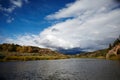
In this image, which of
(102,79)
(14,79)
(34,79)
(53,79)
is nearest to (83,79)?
(102,79)

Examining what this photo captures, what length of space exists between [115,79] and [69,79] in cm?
1182

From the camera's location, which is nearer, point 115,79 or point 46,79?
point 115,79

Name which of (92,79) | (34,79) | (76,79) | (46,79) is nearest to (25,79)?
(34,79)

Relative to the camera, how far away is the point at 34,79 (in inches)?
1801

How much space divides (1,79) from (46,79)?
11747 millimetres

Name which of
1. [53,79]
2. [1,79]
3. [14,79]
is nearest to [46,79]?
[53,79]

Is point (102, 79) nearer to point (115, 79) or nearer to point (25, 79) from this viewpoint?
point (115, 79)

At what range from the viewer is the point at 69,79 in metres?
45.5

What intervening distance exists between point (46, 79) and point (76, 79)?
8094mm

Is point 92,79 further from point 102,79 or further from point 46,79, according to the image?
point 46,79

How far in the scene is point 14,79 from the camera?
45.0 metres

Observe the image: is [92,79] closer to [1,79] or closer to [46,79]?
[46,79]

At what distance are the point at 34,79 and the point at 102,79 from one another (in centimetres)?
1799

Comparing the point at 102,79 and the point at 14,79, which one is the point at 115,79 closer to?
the point at 102,79
